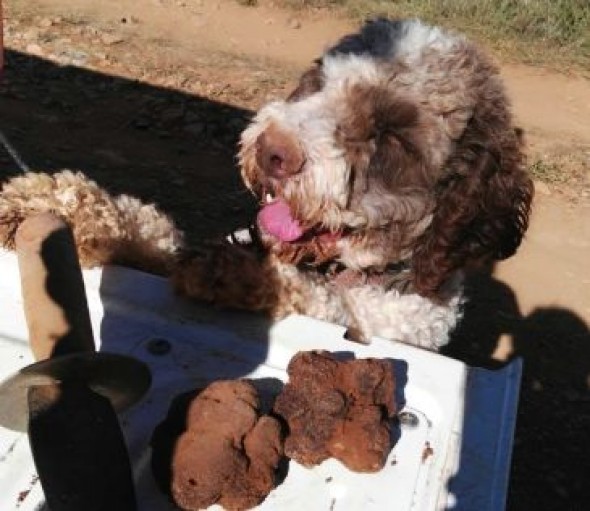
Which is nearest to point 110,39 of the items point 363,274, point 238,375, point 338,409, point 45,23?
point 45,23

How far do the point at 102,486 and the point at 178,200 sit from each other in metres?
3.21

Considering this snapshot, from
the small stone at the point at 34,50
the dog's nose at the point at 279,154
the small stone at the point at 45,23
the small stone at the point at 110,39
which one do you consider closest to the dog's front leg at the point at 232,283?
the dog's nose at the point at 279,154

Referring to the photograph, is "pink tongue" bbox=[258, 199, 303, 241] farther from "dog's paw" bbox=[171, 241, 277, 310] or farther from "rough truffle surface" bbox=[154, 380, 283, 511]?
"rough truffle surface" bbox=[154, 380, 283, 511]

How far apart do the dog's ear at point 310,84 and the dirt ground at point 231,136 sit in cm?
141

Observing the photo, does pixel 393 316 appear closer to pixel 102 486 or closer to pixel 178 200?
pixel 102 486

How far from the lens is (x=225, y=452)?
4.98 ft

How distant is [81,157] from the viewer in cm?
465

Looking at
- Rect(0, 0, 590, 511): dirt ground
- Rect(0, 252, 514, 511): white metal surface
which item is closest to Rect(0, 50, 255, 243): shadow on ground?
Rect(0, 0, 590, 511): dirt ground

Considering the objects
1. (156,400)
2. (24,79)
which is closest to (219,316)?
(156,400)

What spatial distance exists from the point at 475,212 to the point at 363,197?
13.0 inches

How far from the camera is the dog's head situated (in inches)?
85.7

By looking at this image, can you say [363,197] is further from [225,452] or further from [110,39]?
[110,39]

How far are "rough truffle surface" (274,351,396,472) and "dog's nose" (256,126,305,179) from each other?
59 cm

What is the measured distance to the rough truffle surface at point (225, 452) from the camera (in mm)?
1485
